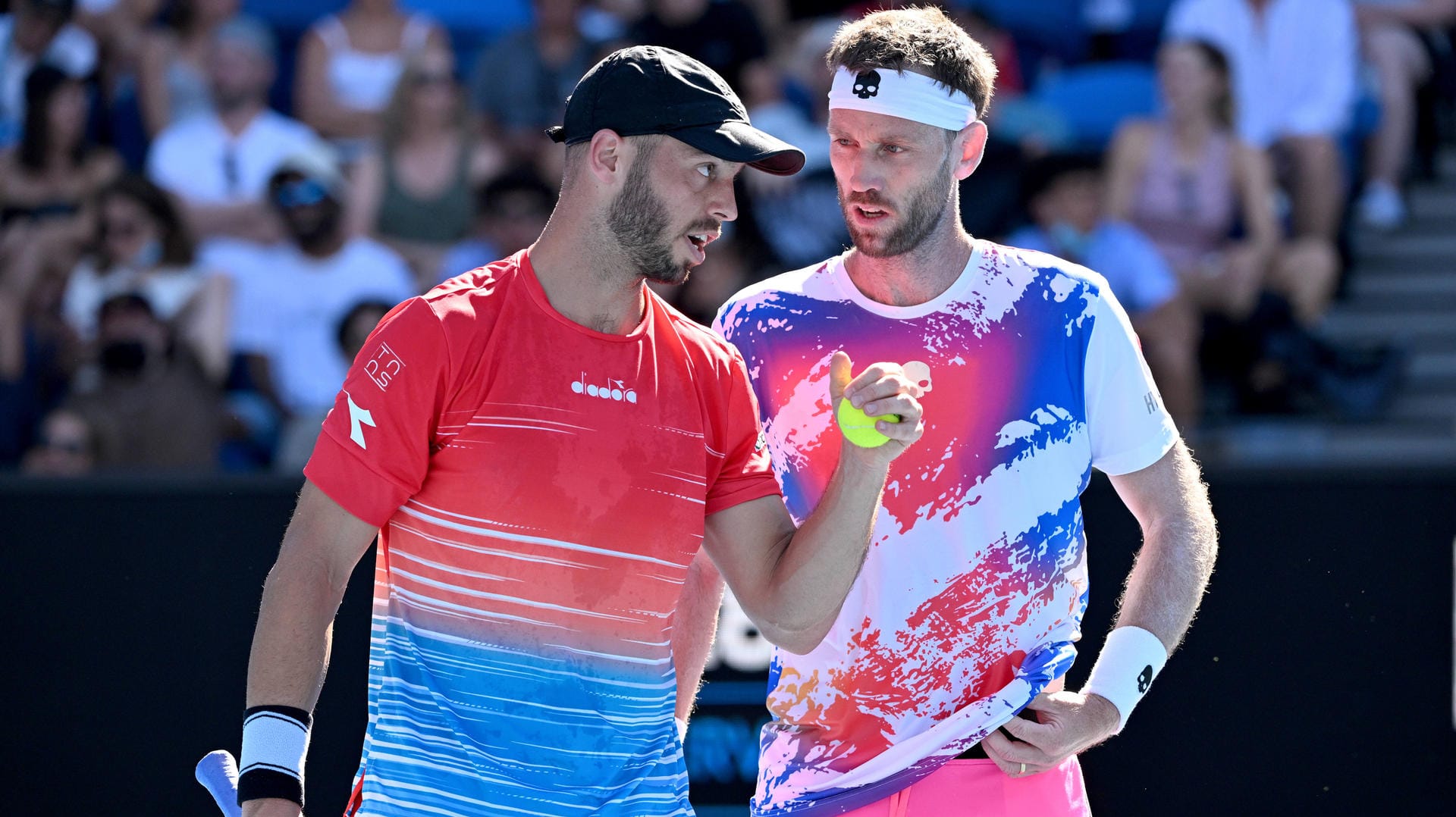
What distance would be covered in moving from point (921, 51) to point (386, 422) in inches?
55.1

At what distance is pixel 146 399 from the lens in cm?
686

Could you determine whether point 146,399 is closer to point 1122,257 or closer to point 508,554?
point 1122,257

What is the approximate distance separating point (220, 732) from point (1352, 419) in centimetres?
493

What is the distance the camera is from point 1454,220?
27.9 feet

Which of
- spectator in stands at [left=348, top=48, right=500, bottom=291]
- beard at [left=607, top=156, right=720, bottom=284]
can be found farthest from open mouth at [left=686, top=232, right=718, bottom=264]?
spectator in stands at [left=348, top=48, right=500, bottom=291]

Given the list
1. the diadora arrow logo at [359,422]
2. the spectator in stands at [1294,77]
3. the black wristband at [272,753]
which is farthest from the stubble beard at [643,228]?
the spectator in stands at [1294,77]

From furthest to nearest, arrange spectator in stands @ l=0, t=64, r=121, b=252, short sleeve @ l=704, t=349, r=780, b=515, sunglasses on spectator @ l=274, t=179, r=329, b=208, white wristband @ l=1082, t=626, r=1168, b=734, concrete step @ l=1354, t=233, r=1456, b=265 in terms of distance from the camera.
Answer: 1. concrete step @ l=1354, t=233, r=1456, b=265
2. spectator in stands @ l=0, t=64, r=121, b=252
3. sunglasses on spectator @ l=274, t=179, r=329, b=208
4. white wristband @ l=1082, t=626, r=1168, b=734
5. short sleeve @ l=704, t=349, r=780, b=515

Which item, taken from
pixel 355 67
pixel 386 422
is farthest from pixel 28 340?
pixel 386 422

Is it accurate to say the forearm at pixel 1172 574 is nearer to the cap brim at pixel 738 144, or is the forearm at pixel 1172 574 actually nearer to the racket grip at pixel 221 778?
the cap brim at pixel 738 144

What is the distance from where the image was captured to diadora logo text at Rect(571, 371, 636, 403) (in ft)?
9.12

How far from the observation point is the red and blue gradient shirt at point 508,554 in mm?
2668

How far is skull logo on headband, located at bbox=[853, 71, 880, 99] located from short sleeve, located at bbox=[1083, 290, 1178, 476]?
0.62 metres

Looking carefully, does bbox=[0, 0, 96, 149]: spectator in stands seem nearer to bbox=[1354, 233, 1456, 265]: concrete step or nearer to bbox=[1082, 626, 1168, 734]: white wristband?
bbox=[1354, 233, 1456, 265]: concrete step

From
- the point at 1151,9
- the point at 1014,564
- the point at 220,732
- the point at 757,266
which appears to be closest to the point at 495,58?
the point at 757,266
